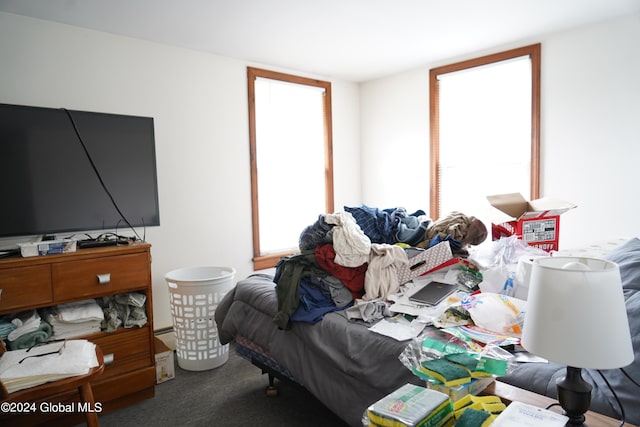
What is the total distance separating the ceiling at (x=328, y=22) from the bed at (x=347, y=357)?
1771mm

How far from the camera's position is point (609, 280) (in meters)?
0.75

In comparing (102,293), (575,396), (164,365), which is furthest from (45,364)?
(575,396)

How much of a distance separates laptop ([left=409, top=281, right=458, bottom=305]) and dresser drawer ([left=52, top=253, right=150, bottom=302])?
162 centimetres

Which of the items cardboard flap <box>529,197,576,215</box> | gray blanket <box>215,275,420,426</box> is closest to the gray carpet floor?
gray blanket <box>215,275,420,426</box>

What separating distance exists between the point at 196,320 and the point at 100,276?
71 cm

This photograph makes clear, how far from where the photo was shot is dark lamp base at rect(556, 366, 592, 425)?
2.72ft

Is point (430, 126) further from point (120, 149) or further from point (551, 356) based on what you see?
point (551, 356)

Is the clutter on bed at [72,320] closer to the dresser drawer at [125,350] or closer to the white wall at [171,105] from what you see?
the dresser drawer at [125,350]

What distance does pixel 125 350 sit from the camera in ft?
7.50

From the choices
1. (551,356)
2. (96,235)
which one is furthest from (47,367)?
(551,356)

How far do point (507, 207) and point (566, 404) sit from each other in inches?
73.3

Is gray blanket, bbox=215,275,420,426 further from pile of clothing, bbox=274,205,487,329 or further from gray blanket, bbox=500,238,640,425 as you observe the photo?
gray blanket, bbox=500,238,640,425

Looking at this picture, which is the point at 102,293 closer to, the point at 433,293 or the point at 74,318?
the point at 74,318

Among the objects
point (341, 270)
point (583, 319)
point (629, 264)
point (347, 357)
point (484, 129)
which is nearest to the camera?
point (583, 319)
